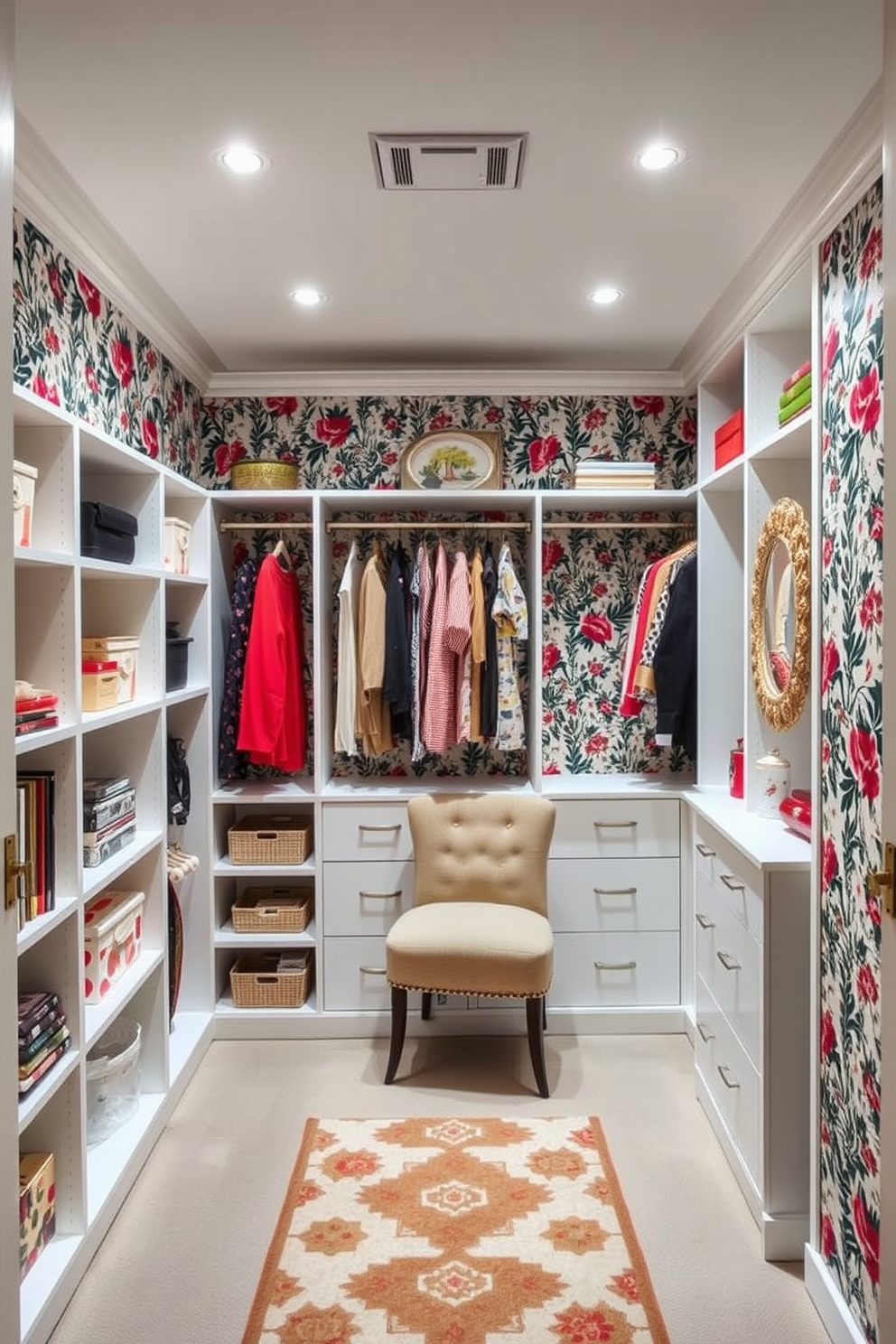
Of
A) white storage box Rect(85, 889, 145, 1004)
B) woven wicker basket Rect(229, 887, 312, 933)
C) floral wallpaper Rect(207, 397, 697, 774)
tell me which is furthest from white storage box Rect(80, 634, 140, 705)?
floral wallpaper Rect(207, 397, 697, 774)

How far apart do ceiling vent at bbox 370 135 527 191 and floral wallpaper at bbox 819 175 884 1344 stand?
2.53 ft

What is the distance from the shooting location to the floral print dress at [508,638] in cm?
333

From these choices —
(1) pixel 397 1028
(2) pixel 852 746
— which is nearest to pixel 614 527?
(2) pixel 852 746

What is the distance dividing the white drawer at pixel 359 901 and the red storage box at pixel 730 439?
1.88 m

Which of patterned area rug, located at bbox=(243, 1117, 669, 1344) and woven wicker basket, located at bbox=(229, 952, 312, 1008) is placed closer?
patterned area rug, located at bbox=(243, 1117, 669, 1344)

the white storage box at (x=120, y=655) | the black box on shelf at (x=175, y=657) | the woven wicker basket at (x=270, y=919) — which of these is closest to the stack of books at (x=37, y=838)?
the white storage box at (x=120, y=655)

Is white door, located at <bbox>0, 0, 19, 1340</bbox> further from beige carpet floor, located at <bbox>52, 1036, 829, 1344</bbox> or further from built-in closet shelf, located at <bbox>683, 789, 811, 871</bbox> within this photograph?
built-in closet shelf, located at <bbox>683, 789, 811, 871</bbox>

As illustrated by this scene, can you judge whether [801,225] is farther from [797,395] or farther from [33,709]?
[33,709]

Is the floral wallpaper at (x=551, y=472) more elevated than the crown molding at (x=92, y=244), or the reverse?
the crown molding at (x=92, y=244)

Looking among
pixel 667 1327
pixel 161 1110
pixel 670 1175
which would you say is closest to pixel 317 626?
pixel 161 1110

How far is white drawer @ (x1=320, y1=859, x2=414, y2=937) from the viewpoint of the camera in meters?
3.31

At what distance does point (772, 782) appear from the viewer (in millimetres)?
2625

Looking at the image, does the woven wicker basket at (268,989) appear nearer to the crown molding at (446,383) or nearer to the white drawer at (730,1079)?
the white drawer at (730,1079)

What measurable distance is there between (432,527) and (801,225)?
1.66 m
